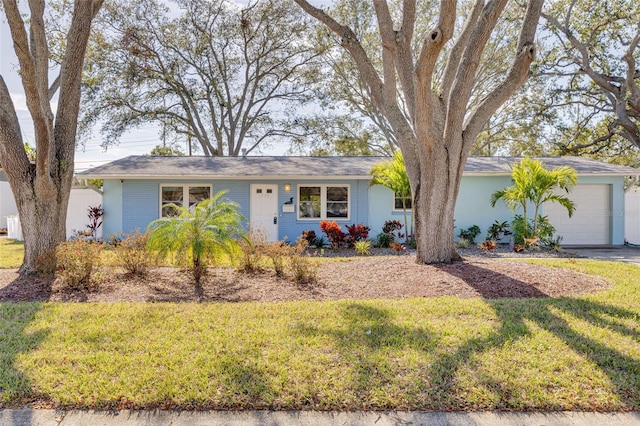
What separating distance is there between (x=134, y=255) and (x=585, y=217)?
47.5 ft

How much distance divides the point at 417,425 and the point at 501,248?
1099 centimetres

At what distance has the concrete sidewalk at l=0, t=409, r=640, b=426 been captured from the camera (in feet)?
9.31

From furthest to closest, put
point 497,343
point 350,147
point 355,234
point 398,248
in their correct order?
point 350,147 → point 355,234 → point 398,248 → point 497,343

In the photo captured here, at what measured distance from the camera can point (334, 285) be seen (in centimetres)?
671

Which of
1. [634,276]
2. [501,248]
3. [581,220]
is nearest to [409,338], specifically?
[634,276]

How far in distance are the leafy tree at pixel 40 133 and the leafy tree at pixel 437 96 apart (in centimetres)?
501

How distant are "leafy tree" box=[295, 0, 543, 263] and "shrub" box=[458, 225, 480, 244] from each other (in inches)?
237

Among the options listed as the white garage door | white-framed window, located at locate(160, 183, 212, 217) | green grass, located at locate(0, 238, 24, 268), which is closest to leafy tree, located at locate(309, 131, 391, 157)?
white-framed window, located at locate(160, 183, 212, 217)

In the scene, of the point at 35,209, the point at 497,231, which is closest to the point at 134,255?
the point at 35,209

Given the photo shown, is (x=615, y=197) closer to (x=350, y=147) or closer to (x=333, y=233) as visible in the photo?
(x=333, y=233)

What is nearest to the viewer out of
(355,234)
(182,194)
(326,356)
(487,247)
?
(326,356)

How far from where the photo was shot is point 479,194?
45.1 ft

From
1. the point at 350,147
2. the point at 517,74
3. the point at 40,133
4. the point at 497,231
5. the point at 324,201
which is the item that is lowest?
the point at 497,231

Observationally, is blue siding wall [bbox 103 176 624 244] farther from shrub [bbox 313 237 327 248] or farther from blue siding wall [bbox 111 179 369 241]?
shrub [bbox 313 237 327 248]
